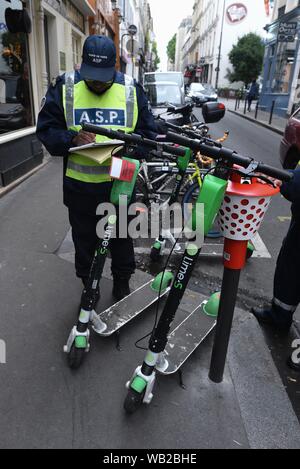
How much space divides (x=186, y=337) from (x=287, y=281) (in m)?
0.85

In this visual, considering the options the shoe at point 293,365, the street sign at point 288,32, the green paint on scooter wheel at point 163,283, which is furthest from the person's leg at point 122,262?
the street sign at point 288,32

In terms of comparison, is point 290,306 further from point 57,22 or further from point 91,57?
point 57,22

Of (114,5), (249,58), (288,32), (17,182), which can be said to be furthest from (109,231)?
(249,58)

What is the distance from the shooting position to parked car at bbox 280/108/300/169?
6586mm

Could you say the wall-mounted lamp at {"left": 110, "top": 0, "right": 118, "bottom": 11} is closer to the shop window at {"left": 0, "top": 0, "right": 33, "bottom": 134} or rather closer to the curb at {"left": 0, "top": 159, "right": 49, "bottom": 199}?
the shop window at {"left": 0, "top": 0, "right": 33, "bottom": 134}

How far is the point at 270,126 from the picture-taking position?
52.1ft

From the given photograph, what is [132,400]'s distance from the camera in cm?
204

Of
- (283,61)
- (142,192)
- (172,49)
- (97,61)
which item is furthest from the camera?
(172,49)

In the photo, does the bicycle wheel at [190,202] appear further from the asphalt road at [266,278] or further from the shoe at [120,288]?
the shoe at [120,288]

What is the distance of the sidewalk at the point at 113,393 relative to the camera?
197cm

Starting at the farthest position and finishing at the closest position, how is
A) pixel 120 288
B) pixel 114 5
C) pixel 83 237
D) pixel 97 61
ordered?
pixel 114 5 → pixel 120 288 → pixel 83 237 → pixel 97 61

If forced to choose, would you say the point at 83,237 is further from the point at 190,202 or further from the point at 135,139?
the point at 190,202
